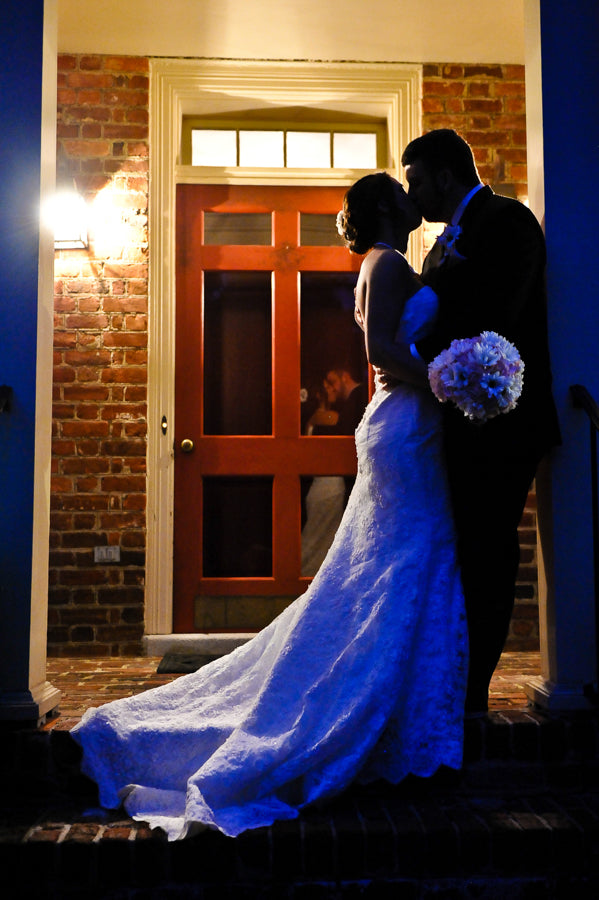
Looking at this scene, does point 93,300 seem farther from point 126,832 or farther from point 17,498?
point 126,832

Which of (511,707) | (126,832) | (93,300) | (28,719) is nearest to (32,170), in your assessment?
(93,300)

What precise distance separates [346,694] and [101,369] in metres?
2.46

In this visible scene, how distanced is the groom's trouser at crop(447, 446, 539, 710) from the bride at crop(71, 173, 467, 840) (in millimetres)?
51

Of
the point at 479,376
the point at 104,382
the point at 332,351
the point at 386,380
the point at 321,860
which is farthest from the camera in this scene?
the point at 332,351

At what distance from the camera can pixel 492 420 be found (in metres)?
2.37

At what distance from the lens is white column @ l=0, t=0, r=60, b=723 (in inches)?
98.3

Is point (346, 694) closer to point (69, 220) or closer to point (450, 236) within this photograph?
point (450, 236)

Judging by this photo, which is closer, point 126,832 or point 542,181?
point 126,832

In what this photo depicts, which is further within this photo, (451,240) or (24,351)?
(24,351)

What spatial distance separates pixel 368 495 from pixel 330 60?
9.30 feet

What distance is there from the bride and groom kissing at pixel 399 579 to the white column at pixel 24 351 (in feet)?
1.15

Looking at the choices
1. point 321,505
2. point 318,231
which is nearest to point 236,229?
point 318,231

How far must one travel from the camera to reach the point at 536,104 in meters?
2.69

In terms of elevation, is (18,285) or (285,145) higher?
(285,145)
